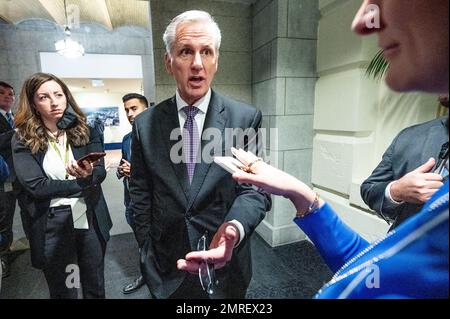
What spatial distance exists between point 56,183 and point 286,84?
1403 mm

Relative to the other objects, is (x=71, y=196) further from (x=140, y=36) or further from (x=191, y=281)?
(x=140, y=36)

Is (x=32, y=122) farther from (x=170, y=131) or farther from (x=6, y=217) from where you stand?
(x=6, y=217)

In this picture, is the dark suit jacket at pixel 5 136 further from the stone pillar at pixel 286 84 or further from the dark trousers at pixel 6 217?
the stone pillar at pixel 286 84

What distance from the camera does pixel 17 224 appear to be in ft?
6.43

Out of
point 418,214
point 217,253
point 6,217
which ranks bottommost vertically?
→ point 6,217

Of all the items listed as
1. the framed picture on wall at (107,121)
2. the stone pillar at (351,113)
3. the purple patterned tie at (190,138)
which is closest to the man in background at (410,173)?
the stone pillar at (351,113)

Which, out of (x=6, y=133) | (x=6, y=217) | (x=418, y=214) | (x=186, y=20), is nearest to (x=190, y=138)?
(x=186, y=20)

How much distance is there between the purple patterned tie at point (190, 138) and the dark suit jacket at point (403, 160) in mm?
624

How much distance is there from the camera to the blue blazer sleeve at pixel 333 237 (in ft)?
1.56

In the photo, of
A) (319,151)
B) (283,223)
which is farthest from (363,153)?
(283,223)

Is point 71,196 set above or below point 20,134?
below

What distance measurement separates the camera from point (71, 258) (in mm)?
788

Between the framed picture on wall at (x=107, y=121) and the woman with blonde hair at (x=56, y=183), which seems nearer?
the woman with blonde hair at (x=56, y=183)
